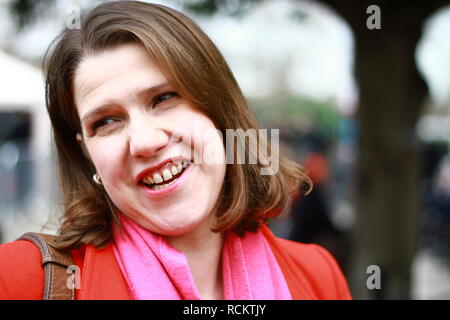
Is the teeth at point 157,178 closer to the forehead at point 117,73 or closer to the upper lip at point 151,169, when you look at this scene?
the upper lip at point 151,169

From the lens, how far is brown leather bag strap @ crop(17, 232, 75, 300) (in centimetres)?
132

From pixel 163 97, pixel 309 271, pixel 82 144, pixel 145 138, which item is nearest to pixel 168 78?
pixel 163 97

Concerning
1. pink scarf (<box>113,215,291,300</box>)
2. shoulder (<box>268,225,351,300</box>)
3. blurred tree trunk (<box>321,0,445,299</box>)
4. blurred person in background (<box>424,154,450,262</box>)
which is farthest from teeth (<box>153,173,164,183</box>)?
blurred person in background (<box>424,154,450,262</box>)

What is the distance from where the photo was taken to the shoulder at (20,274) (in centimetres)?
131

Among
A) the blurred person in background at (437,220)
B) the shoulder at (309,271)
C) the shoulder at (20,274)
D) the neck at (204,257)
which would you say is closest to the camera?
the shoulder at (20,274)

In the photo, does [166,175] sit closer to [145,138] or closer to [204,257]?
[145,138]

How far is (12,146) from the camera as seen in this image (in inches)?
372

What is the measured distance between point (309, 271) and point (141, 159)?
2.29 ft

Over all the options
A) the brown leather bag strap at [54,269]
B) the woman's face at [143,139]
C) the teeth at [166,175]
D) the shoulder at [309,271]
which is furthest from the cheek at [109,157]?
the shoulder at [309,271]

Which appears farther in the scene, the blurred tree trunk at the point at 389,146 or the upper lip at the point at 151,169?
the blurred tree trunk at the point at 389,146

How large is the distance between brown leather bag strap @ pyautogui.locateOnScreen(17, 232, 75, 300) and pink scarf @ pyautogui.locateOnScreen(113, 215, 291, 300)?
0.16 meters

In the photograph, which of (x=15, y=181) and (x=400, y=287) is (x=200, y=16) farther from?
(x=15, y=181)

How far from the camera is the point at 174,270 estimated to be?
1.47m

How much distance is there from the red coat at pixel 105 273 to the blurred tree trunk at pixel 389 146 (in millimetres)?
2250
